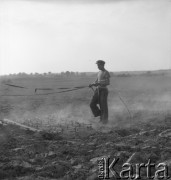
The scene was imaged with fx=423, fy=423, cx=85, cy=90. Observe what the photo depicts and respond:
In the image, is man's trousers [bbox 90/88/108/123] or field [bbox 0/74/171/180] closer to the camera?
field [bbox 0/74/171/180]

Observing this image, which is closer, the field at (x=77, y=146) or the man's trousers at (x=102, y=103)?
the field at (x=77, y=146)

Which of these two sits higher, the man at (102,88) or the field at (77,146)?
the man at (102,88)

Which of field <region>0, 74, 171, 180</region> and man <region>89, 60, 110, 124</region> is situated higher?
man <region>89, 60, 110, 124</region>

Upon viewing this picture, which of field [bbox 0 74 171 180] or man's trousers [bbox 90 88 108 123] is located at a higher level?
man's trousers [bbox 90 88 108 123]

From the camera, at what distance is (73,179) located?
6781mm

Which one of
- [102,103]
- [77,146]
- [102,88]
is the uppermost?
[102,88]

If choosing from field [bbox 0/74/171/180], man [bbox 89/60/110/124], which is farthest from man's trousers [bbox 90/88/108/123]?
field [bbox 0/74/171/180]

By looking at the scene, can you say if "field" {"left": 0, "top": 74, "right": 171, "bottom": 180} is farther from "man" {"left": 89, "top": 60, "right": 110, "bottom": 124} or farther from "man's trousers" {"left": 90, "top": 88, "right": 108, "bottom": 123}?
"man" {"left": 89, "top": 60, "right": 110, "bottom": 124}

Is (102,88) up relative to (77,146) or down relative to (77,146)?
up

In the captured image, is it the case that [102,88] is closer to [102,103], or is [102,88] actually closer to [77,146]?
[102,103]

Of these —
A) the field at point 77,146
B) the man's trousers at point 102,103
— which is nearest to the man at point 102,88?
the man's trousers at point 102,103

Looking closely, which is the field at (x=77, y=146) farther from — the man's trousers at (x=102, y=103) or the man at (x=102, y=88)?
the man at (x=102, y=88)

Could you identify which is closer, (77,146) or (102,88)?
(77,146)

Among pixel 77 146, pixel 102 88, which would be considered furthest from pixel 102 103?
pixel 77 146
